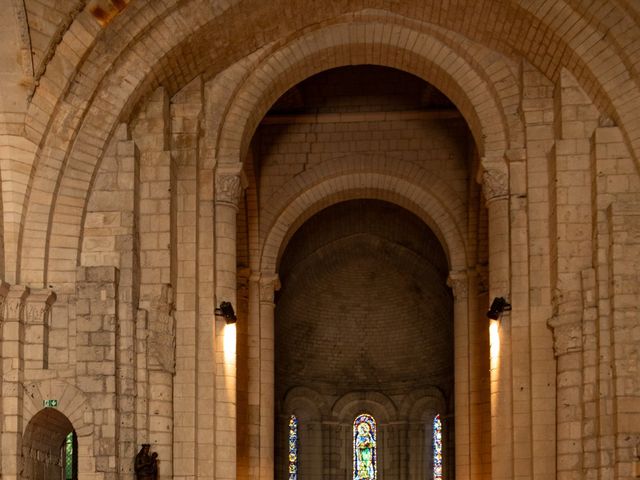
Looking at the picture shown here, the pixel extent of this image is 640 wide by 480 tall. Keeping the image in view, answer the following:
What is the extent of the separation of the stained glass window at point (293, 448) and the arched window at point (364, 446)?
1.84m

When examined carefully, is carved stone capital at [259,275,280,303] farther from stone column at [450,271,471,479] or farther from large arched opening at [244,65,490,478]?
stone column at [450,271,471,479]

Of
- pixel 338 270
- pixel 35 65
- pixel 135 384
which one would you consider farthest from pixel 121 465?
pixel 338 270

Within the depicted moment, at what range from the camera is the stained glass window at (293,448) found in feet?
115

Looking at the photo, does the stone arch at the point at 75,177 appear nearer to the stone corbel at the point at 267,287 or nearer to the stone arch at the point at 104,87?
the stone arch at the point at 104,87

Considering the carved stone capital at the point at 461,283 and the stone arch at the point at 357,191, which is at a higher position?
the stone arch at the point at 357,191

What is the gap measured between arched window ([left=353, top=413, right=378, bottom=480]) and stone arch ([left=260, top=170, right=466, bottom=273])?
1022 centimetres

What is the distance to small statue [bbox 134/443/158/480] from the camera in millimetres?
19156

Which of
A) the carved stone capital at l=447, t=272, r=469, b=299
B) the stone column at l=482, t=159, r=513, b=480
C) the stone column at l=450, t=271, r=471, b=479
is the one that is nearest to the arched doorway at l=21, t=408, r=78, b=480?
the stone column at l=482, t=159, r=513, b=480

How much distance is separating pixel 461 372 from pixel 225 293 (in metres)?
7.17

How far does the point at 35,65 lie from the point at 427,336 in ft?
57.9

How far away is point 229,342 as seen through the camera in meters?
21.6

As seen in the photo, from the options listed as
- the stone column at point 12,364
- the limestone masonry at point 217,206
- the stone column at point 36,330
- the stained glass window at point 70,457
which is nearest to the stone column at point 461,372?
the limestone masonry at point 217,206

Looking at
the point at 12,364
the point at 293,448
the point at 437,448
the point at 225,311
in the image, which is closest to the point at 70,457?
the point at 225,311

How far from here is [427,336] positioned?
113 feet
